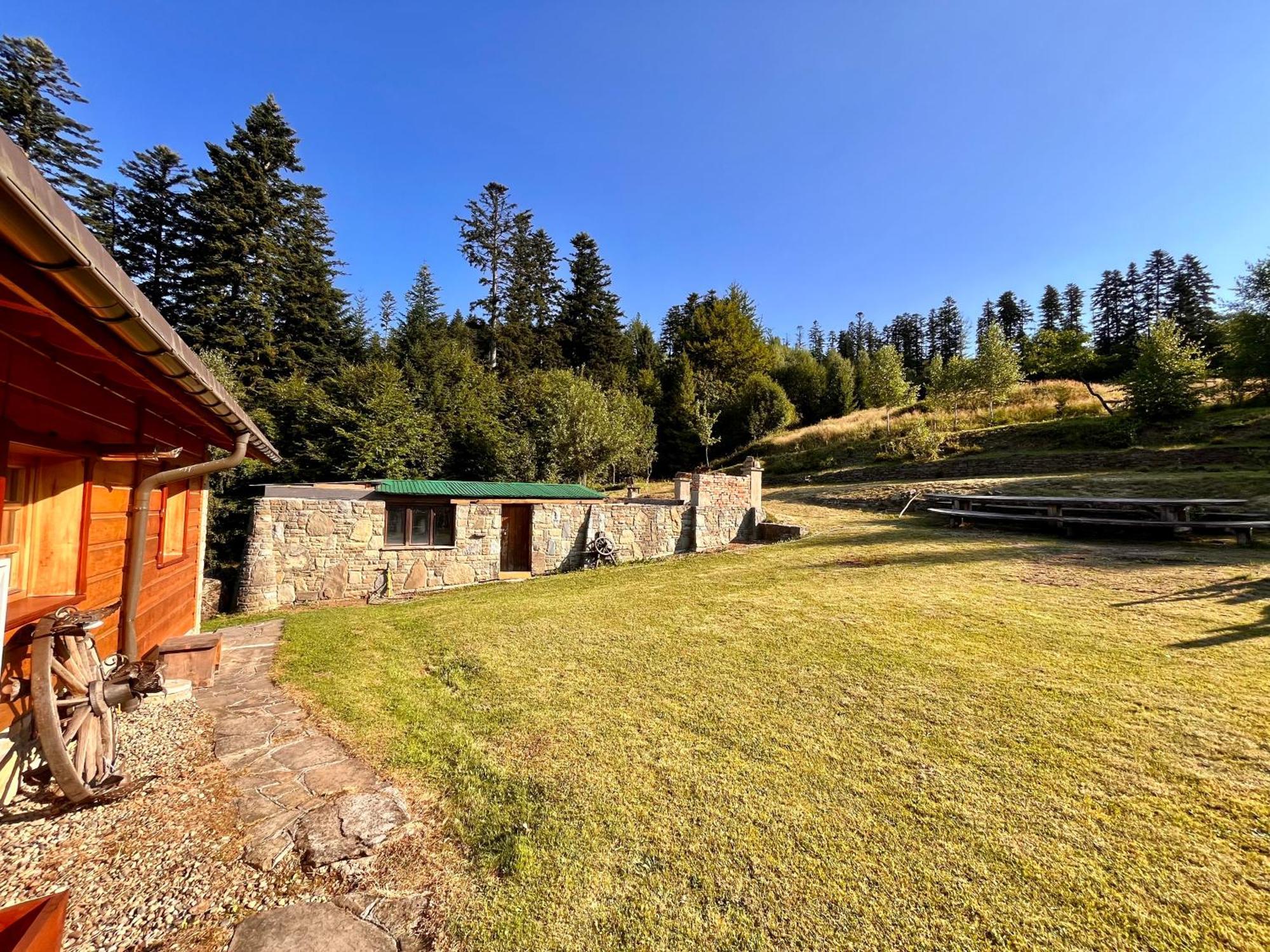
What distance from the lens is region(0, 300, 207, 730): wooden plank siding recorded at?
2.12 meters

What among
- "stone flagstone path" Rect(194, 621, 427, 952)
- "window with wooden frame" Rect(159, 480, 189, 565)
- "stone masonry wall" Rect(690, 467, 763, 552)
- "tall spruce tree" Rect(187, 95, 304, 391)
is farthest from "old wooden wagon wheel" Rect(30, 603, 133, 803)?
"tall spruce tree" Rect(187, 95, 304, 391)

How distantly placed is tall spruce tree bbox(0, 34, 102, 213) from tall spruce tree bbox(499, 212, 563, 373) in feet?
55.1

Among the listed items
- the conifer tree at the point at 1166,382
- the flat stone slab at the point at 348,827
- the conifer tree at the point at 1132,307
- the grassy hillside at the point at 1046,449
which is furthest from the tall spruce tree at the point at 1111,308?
the flat stone slab at the point at 348,827

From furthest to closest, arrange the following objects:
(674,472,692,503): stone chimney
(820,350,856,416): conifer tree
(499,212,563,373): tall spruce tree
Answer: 1. (820,350,856,416): conifer tree
2. (499,212,563,373): tall spruce tree
3. (674,472,692,503): stone chimney

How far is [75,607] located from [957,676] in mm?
6126

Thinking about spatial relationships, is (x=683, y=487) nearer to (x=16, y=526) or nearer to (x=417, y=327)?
(x=16, y=526)

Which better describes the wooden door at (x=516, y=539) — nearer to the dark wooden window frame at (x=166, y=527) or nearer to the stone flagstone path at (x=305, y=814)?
the dark wooden window frame at (x=166, y=527)

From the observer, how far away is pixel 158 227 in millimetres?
20391

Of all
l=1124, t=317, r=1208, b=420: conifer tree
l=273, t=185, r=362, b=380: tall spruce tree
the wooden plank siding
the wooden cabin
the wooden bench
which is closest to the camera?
the wooden cabin

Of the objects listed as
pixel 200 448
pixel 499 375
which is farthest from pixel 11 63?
pixel 200 448

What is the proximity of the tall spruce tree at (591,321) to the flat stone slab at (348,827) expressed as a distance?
28517mm

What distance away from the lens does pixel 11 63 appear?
1712 centimetres

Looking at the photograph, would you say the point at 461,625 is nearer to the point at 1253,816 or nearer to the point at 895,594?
the point at 895,594

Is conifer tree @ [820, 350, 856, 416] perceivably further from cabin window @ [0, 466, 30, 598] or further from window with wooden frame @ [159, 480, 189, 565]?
cabin window @ [0, 466, 30, 598]
